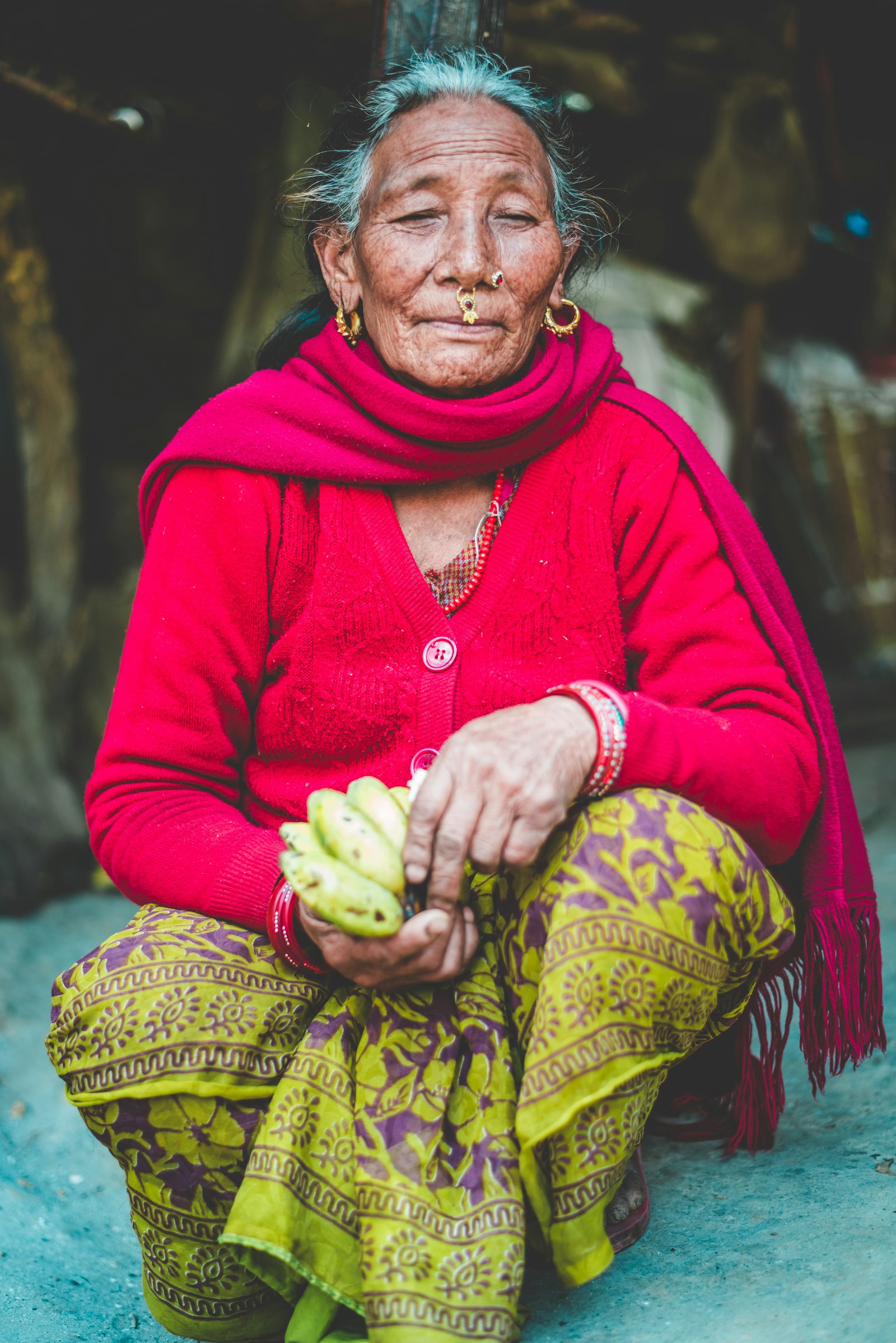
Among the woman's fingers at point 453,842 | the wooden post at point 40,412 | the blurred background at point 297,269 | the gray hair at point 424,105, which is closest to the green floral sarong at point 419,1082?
the woman's fingers at point 453,842

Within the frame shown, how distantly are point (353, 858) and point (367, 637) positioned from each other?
48 cm

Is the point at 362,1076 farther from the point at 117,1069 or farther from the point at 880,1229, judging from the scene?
the point at 880,1229

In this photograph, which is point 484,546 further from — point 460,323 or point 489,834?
point 489,834

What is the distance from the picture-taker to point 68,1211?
6.97 ft

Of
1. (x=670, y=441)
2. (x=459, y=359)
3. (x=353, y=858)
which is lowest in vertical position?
(x=353, y=858)

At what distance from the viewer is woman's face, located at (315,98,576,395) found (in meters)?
1.90

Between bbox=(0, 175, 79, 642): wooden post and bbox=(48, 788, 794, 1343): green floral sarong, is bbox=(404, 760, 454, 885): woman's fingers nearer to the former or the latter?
bbox=(48, 788, 794, 1343): green floral sarong

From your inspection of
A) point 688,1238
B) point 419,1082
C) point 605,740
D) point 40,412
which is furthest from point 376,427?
point 40,412

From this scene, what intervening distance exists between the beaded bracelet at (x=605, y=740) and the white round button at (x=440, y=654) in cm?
28

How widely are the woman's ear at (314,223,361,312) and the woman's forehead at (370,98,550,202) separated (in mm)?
128

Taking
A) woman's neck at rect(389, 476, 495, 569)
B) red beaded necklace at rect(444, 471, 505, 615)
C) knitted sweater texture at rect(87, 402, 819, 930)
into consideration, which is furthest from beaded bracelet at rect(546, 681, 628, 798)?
woman's neck at rect(389, 476, 495, 569)

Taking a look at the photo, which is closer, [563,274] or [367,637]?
[367,637]

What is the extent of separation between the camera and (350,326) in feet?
6.78

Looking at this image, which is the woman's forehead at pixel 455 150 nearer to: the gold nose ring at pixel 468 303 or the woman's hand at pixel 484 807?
the gold nose ring at pixel 468 303
